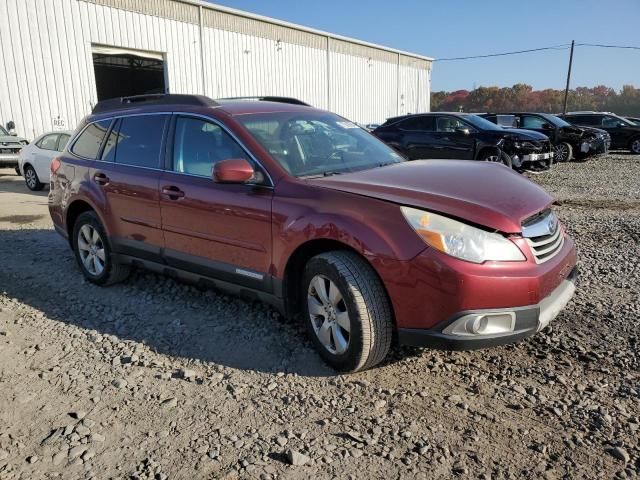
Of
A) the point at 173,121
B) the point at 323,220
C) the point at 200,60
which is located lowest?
the point at 323,220

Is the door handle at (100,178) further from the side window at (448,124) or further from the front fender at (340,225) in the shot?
the side window at (448,124)

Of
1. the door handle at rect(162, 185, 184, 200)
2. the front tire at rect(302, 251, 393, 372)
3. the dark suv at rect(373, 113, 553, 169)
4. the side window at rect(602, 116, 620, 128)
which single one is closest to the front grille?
the front tire at rect(302, 251, 393, 372)

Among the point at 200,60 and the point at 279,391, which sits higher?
the point at 200,60


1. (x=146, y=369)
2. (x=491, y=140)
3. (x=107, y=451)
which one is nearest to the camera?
(x=107, y=451)

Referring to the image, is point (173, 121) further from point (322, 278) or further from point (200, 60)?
point (200, 60)

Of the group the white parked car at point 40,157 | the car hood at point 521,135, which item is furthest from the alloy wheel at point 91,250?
the car hood at point 521,135

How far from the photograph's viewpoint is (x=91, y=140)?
17.1ft

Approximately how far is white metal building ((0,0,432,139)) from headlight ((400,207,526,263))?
683 inches

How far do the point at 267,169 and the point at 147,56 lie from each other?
18.4m

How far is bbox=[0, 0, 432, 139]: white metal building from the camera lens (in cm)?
1653

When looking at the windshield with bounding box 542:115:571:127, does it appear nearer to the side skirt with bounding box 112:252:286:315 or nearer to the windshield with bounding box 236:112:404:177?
the windshield with bounding box 236:112:404:177

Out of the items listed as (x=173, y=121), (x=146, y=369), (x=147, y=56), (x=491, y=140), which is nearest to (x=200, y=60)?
(x=147, y=56)

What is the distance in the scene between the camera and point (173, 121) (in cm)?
429

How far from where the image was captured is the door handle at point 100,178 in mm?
4801
